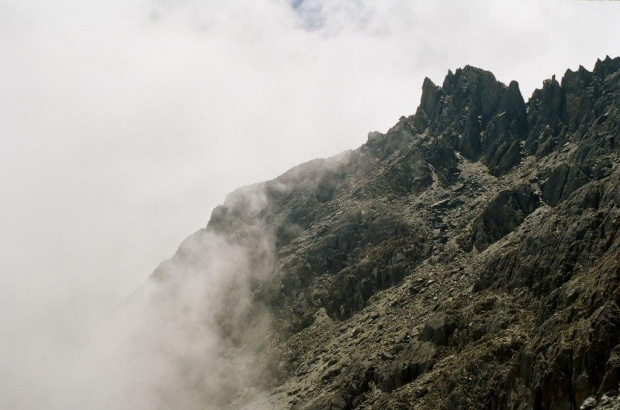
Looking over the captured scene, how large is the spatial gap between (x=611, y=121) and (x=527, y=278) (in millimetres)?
61579

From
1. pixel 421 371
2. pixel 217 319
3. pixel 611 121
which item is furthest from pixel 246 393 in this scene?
pixel 611 121

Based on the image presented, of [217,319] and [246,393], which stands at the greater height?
[217,319]

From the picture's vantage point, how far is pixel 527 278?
105 metres

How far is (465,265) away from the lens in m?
130

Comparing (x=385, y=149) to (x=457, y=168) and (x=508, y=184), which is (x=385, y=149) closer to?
(x=457, y=168)

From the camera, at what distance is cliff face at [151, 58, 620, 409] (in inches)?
3282

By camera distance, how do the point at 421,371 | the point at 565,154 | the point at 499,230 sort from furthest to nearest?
1. the point at 565,154
2. the point at 499,230
3. the point at 421,371

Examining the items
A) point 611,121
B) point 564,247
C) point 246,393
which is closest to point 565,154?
point 611,121

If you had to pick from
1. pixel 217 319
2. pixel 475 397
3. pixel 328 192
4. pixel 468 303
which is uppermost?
pixel 328 192

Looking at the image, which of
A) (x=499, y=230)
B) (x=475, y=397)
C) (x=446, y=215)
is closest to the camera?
(x=475, y=397)

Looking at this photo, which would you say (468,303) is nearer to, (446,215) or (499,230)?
(499,230)

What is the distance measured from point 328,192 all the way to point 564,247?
333ft

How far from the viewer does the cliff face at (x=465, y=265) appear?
83375 mm

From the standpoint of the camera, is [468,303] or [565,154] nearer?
[468,303]
